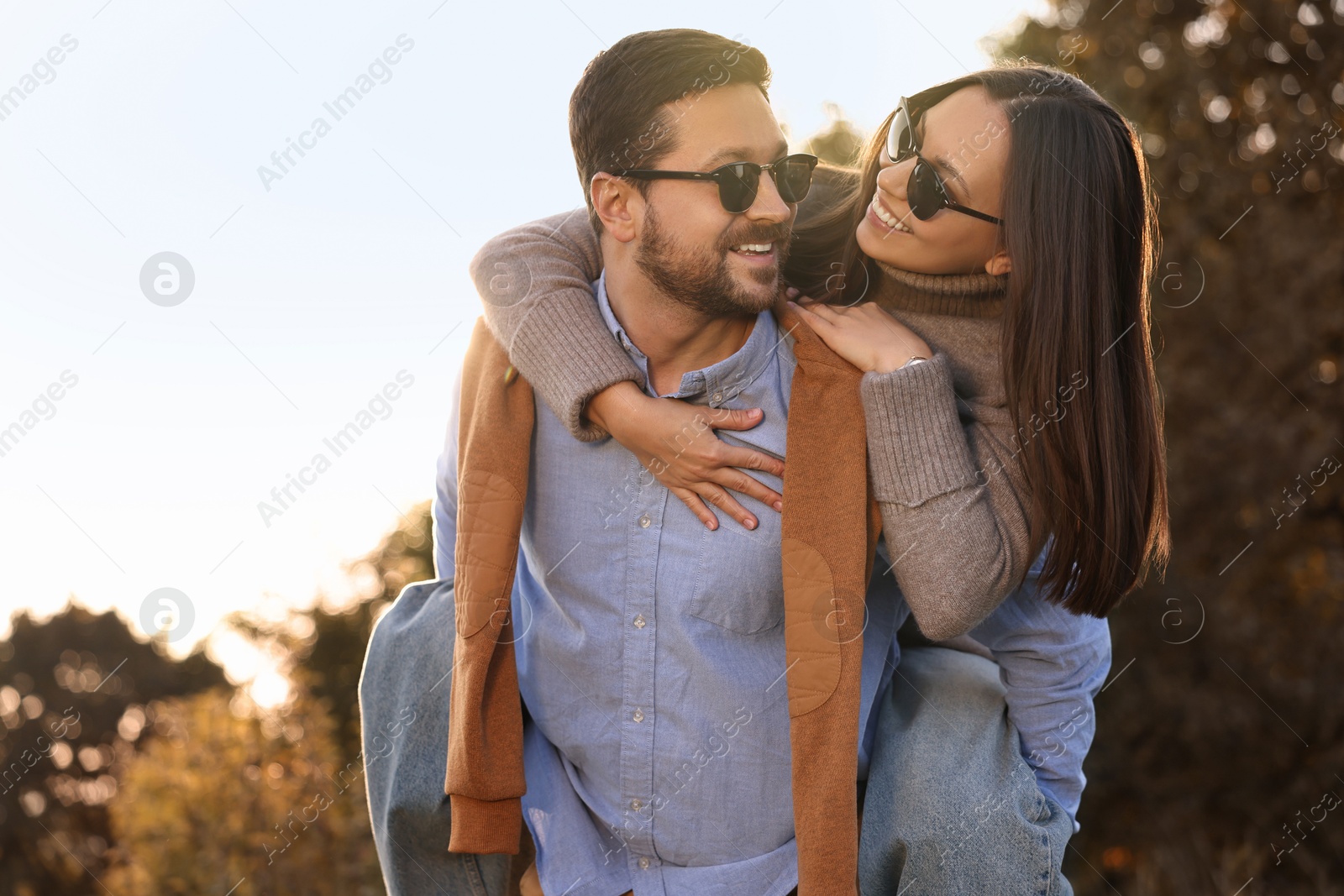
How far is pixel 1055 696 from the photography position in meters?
2.32

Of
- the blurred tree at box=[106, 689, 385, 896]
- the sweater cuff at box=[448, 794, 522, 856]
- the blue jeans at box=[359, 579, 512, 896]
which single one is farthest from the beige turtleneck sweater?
the blurred tree at box=[106, 689, 385, 896]

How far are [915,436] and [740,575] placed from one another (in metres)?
0.47

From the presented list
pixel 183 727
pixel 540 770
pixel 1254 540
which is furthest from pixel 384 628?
pixel 1254 540

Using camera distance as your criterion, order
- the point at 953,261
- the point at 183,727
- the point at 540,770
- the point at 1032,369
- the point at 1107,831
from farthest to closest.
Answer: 1. the point at 1107,831
2. the point at 183,727
3. the point at 540,770
4. the point at 953,261
5. the point at 1032,369

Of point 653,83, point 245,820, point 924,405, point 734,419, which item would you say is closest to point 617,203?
point 653,83

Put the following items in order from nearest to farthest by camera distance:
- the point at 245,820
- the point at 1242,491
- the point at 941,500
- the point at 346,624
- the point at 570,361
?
1. the point at 941,500
2. the point at 570,361
3. the point at 245,820
4. the point at 1242,491
5. the point at 346,624

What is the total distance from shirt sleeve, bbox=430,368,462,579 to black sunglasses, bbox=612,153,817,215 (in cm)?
Answer: 74

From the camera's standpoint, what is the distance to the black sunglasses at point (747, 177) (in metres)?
2.24

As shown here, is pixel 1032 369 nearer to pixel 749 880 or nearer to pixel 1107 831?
pixel 749 880

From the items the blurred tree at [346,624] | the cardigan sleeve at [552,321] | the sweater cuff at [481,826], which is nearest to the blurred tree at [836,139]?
the blurred tree at [346,624]

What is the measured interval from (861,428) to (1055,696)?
0.71 m

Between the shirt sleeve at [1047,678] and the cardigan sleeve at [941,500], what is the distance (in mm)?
232

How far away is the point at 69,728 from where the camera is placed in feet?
19.9

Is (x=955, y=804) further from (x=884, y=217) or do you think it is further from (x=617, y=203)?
(x=617, y=203)
